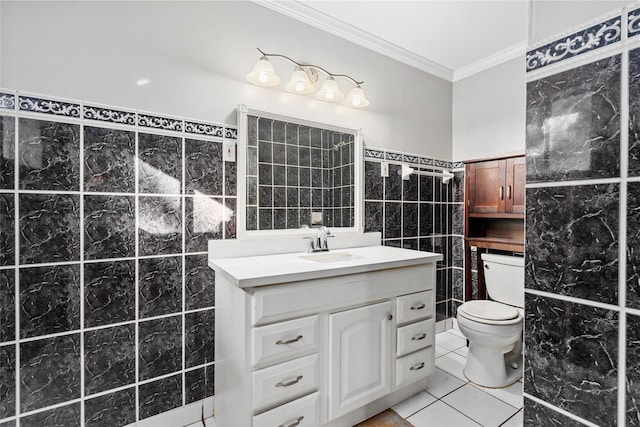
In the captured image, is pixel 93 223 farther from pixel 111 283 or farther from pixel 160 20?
pixel 160 20

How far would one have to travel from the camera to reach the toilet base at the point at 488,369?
193 centimetres

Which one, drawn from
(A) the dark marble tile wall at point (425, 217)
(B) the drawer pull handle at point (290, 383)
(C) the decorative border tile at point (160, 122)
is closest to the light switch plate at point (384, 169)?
(A) the dark marble tile wall at point (425, 217)

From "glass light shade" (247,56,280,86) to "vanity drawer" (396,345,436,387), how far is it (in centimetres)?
174

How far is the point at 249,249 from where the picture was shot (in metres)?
1.76

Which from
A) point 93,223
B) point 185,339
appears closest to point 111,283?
point 93,223

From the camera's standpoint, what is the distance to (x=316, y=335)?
4.59 ft

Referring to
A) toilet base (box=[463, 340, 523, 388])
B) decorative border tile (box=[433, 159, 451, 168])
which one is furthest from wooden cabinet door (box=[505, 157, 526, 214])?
toilet base (box=[463, 340, 523, 388])

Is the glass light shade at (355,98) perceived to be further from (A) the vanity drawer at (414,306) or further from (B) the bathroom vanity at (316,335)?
(A) the vanity drawer at (414,306)

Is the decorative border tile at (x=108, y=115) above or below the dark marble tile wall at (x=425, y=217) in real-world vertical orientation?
above

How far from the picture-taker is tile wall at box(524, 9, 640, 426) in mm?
549

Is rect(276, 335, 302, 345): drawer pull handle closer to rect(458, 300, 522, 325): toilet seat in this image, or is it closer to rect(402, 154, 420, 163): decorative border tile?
rect(458, 300, 522, 325): toilet seat

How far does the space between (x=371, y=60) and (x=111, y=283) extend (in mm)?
2205

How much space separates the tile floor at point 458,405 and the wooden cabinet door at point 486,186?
1252 millimetres

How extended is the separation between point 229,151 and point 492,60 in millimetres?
2277
